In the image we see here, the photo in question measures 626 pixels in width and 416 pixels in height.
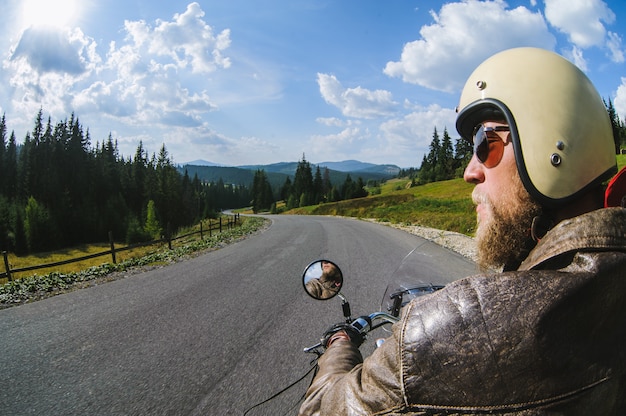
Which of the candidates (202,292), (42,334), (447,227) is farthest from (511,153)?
(447,227)

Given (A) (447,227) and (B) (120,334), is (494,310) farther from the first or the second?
(A) (447,227)

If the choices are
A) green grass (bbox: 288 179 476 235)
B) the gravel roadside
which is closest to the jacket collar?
the gravel roadside

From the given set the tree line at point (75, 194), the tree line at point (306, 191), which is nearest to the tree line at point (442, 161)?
the tree line at point (306, 191)

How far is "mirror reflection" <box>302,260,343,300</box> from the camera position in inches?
80.7

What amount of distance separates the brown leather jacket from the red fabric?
0.50m

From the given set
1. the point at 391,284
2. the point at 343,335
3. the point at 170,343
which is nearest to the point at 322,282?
the point at 343,335

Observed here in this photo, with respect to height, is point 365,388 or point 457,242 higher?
point 365,388

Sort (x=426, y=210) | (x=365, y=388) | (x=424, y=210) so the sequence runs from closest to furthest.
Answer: (x=365, y=388)
(x=426, y=210)
(x=424, y=210)

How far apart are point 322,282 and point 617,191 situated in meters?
1.40

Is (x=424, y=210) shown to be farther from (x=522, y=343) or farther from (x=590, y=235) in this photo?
(x=522, y=343)

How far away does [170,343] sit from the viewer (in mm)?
4566

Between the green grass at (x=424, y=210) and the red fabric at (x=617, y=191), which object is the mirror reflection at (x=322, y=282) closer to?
the red fabric at (x=617, y=191)

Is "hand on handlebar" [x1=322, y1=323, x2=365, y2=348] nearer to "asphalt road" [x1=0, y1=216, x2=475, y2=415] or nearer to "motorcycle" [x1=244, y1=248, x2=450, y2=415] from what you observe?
"motorcycle" [x1=244, y1=248, x2=450, y2=415]

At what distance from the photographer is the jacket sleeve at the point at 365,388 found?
96 centimetres
